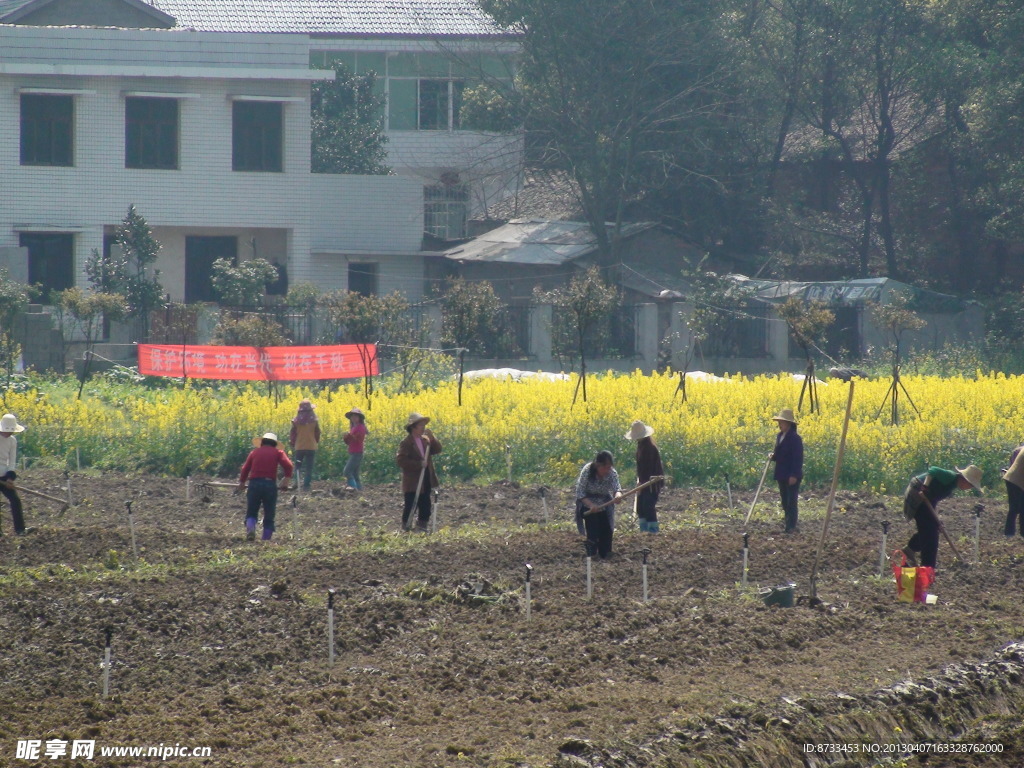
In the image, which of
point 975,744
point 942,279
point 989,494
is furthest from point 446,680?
point 942,279

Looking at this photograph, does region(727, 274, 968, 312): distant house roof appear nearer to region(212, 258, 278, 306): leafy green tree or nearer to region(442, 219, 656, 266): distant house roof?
region(442, 219, 656, 266): distant house roof

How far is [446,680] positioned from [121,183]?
96.7 feet

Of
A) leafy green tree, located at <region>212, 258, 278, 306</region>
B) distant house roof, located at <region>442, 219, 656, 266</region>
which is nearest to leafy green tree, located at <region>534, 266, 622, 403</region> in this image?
distant house roof, located at <region>442, 219, 656, 266</region>

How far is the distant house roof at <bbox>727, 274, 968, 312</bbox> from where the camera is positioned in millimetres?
34500

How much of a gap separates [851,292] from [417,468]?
2227 cm

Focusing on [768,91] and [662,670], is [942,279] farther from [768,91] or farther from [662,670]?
[662,670]

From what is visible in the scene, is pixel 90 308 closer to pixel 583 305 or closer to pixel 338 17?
pixel 583 305

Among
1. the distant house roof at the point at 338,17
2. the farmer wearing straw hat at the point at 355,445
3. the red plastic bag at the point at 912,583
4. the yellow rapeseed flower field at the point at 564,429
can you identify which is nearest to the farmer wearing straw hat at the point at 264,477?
the farmer wearing straw hat at the point at 355,445

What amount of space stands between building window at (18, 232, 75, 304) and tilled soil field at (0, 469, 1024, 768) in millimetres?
21941

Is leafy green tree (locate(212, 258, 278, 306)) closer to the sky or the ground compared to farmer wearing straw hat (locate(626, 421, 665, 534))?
closer to the sky

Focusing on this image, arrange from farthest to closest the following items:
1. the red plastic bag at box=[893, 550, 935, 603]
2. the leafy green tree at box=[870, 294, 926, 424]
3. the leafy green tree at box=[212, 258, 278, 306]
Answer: the leafy green tree at box=[212, 258, 278, 306]
the leafy green tree at box=[870, 294, 926, 424]
the red plastic bag at box=[893, 550, 935, 603]

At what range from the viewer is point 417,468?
15383 mm

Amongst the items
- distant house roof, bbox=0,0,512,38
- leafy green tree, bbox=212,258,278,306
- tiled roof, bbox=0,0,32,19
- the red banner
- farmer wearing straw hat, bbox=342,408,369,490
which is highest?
distant house roof, bbox=0,0,512,38

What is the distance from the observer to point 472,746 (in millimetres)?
7957
